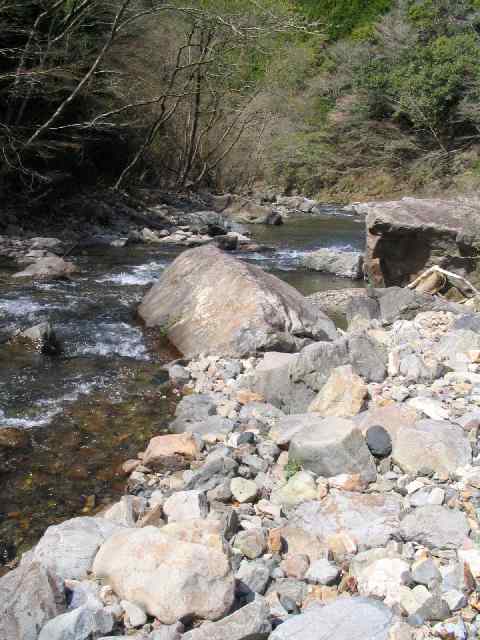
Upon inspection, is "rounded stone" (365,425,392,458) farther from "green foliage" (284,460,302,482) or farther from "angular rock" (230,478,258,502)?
"angular rock" (230,478,258,502)

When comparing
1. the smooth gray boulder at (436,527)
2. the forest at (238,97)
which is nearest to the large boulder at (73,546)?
the smooth gray boulder at (436,527)

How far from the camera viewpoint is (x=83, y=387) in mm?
5367

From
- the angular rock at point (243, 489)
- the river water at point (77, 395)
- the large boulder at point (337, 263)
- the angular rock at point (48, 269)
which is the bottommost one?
the large boulder at point (337, 263)

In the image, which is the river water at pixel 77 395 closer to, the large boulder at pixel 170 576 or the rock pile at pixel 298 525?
the rock pile at pixel 298 525

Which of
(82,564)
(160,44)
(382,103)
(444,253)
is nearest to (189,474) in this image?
(82,564)

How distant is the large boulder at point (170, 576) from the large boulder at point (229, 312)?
3.42m

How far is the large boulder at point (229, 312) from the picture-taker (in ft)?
→ 19.6

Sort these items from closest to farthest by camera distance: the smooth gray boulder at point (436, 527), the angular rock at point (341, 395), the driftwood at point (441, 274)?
1. the smooth gray boulder at point (436, 527)
2. the angular rock at point (341, 395)
3. the driftwood at point (441, 274)

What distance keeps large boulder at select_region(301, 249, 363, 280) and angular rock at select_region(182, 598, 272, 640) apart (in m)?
8.69

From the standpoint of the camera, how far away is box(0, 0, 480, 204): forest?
41.2 ft

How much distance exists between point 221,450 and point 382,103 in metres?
28.5

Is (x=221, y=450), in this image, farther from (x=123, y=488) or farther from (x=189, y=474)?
(x=123, y=488)

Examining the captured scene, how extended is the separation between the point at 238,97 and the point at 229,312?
18923 mm

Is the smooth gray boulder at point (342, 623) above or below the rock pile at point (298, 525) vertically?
above
